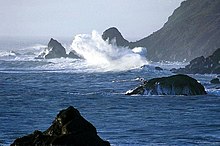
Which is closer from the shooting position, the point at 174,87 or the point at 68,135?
the point at 68,135

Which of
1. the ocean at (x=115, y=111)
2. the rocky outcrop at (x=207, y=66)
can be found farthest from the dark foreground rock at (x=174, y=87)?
the rocky outcrop at (x=207, y=66)

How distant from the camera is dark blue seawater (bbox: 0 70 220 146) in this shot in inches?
1972

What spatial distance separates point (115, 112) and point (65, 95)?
A: 63.9 feet

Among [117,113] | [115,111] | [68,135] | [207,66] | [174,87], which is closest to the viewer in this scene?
[68,135]

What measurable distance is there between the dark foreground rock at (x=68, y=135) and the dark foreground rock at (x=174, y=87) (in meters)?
51.7

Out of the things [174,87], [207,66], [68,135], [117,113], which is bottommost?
[117,113]

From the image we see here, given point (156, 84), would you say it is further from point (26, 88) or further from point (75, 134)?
point (75, 134)

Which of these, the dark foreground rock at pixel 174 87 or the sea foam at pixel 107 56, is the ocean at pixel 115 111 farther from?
the sea foam at pixel 107 56

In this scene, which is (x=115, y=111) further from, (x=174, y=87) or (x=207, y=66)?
(x=207, y=66)

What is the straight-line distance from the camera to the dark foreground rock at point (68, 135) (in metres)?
33.6

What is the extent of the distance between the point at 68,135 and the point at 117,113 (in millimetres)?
32634

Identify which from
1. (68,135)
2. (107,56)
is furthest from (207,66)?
(68,135)

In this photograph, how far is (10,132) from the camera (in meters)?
52.3

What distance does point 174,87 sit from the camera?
86.8m
